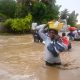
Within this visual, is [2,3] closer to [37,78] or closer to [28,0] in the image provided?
[28,0]

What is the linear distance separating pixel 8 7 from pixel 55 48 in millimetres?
34606

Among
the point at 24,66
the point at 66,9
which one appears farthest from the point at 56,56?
the point at 66,9

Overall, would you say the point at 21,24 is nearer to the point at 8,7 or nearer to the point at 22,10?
the point at 22,10

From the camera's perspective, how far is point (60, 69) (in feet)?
28.5

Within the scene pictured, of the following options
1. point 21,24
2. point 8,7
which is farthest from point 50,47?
point 8,7

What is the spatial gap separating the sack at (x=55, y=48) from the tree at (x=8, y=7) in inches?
1274

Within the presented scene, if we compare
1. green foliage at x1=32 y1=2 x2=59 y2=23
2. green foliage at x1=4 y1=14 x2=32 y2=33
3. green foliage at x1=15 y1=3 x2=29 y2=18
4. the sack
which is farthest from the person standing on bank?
green foliage at x1=15 y1=3 x2=29 y2=18

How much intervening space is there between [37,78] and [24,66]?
6.10 ft

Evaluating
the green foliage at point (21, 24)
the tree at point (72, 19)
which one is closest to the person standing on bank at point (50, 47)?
the green foliage at point (21, 24)

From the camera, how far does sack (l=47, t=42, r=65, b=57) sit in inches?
326

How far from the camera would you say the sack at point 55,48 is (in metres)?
8.28

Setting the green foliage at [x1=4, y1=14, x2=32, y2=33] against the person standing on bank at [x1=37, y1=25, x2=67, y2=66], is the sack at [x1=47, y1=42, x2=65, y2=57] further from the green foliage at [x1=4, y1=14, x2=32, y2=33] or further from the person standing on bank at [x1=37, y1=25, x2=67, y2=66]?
the green foliage at [x1=4, y1=14, x2=32, y2=33]

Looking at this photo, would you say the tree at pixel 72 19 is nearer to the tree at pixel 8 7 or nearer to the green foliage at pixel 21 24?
the tree at pixel 8 7

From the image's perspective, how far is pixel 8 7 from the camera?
42.2 m
